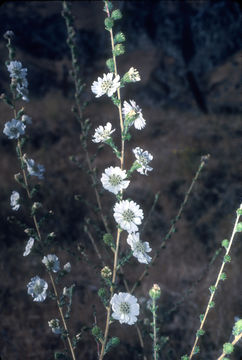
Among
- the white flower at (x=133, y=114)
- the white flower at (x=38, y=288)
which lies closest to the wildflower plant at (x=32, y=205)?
the white flower at (x=38, y=288)

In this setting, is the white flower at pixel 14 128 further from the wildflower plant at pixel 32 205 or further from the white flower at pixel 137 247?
the white flower at pixel 137 247

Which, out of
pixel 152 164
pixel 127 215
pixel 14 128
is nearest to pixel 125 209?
pixel 127 215

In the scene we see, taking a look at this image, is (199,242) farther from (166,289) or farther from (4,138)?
(4,138)

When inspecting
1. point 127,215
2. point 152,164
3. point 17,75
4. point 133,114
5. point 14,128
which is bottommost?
point 127,215

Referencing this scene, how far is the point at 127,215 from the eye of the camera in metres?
1.20

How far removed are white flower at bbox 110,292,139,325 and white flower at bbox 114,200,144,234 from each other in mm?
250

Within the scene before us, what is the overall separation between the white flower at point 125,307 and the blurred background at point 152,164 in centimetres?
31

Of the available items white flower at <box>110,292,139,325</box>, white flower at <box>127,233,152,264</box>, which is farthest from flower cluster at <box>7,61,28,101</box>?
white flower at <box>110,292,139,325</box>

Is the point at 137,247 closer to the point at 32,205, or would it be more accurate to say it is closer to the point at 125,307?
the point at 125,307

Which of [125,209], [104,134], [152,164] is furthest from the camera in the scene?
[152,164]

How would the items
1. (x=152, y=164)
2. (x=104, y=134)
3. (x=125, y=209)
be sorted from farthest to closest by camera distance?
(x=152, y=164) < (x=104, y=134) < (x=125, y=209)

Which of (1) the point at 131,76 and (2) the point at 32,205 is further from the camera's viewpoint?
(2) the point at 32,205

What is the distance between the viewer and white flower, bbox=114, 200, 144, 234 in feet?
3.86

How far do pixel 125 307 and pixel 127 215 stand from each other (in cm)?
35
